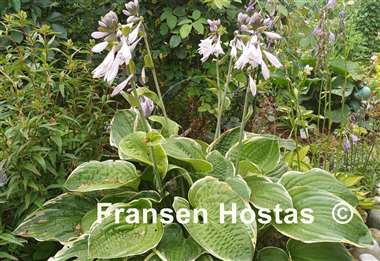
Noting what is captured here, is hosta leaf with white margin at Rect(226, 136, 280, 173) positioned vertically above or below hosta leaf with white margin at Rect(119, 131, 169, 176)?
below

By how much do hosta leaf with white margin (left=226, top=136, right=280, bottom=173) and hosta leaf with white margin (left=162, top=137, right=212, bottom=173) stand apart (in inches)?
6.1

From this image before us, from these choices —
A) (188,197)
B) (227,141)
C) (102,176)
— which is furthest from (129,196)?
(227,141)

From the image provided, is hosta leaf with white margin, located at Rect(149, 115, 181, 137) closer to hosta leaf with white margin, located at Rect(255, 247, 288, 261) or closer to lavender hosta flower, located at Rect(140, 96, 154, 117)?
lavender hosta flower, located at Rect(140, 96, 154, 117)

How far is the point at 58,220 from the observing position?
85.1 inches

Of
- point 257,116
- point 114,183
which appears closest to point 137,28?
point 114,183

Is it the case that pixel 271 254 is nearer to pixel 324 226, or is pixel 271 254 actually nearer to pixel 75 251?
pixel 324 226

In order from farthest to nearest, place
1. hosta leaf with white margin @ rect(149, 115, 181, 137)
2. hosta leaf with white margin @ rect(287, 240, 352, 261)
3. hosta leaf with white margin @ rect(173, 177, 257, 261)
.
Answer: hosta leaf with white margin @ rect(149, 115, 181, 137), hosta leaf with white margin @ rect(287, 240, 352, 261), hosta leaf with white margin @ rect(173, 177, 257, 261)

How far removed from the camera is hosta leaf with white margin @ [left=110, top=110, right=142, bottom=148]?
239 centimetres

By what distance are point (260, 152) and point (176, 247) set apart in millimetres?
622

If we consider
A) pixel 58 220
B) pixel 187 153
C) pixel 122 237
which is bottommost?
pixel 58 220

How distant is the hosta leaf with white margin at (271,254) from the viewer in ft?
6.70

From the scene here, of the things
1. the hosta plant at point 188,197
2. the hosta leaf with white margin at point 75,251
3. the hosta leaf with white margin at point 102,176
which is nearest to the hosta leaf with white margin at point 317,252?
the hosta plant at point 188,197

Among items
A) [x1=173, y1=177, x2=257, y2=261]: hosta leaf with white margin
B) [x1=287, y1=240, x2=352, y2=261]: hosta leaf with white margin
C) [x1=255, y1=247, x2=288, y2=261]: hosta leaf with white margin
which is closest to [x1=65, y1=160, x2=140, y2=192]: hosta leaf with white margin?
[x1=173, y1=177, x2=257, y2=261]: hosta leaf with white margin

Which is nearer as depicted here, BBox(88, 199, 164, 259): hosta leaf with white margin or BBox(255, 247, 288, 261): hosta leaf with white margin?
BBox(88, 199, 164, 259): hosta leaf with white margin
